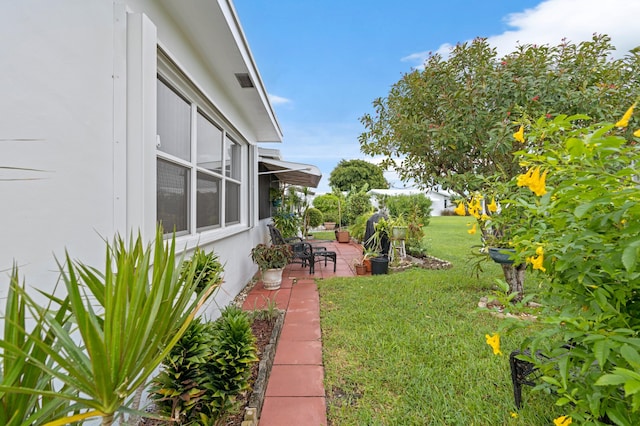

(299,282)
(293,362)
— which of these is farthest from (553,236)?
(299,282)

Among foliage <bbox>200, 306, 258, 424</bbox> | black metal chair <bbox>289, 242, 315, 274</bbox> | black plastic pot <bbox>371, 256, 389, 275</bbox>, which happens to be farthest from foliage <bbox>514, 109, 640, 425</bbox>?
black metal chair <bbox>289, 242, 315, 274</bbox>

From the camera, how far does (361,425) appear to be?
2.16 meters

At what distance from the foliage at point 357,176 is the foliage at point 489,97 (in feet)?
92.5

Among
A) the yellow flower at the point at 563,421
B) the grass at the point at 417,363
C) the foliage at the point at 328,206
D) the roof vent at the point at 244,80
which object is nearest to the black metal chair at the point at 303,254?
the grass at the point at 417,363

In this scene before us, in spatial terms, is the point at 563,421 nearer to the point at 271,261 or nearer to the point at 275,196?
the point at 271,261

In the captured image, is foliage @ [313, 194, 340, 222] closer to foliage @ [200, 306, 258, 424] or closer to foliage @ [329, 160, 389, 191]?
foliage @ [329, 160, 389, 191]

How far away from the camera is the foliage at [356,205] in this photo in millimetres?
16045

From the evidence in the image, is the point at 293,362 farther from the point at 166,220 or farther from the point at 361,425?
the point at 166,220

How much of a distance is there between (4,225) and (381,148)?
5280mm

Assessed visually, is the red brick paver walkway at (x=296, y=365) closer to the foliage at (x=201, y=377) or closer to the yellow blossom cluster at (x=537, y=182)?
the foliage at (x=201, y=377)

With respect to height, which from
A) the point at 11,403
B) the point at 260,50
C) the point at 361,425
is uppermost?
the point at 260,50

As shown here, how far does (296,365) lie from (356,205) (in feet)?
44.3

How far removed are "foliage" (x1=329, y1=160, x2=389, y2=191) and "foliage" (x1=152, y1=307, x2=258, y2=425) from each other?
31.4m

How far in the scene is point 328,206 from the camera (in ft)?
62.0
